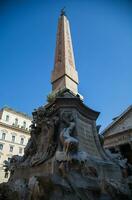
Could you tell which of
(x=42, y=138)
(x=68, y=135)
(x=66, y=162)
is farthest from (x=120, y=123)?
(x=66, y=162)

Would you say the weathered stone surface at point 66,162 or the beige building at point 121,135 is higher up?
the beige building at point 121,135

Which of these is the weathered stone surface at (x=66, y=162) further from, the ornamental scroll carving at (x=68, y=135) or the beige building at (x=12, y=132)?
the beige building at (x=12, y=132)

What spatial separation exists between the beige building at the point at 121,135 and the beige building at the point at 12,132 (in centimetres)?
1603

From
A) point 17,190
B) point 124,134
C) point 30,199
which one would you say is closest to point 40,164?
point 17,190

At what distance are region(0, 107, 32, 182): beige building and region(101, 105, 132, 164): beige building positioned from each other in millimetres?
16034

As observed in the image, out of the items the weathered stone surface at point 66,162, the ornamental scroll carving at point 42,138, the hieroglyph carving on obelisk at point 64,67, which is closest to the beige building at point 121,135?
the hieroglyph carving on obelisk at point 64,67

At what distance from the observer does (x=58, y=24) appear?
48.4 ft

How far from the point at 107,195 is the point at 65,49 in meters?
8.75

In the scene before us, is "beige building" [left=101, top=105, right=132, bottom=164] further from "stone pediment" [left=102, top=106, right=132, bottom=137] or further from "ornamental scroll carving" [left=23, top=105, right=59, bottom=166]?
"ornamental scroll carving" [left=23, top=105, right=59, bottom=166]

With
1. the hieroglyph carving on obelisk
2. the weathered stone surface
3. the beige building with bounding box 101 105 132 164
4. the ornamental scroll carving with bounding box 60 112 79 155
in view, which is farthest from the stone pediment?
the ornamental scroll carving with bounding box 60 112 79 155

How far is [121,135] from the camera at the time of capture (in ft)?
80.5

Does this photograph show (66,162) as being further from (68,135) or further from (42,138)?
(42,138)

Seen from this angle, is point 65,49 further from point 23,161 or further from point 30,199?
point 30,199

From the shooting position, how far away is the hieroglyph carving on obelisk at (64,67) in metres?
10.5
